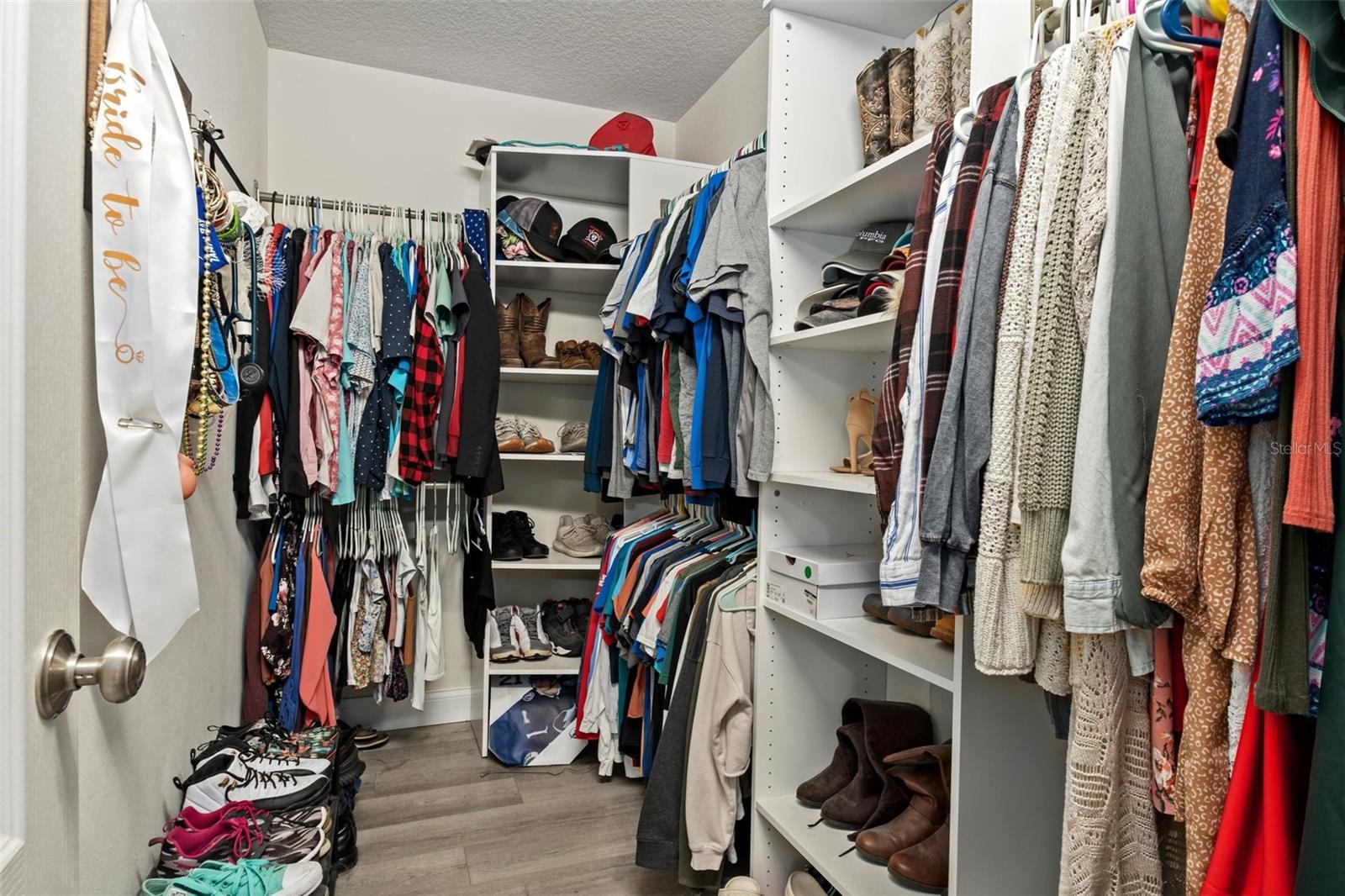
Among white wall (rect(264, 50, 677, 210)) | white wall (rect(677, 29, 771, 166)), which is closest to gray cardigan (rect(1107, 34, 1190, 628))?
white wall (rect(677, 29, 771, 166))

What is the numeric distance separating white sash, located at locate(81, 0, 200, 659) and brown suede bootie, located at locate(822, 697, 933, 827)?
1.29 metres

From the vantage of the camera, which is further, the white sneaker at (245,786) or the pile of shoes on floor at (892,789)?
the white sneaker at (245,786)

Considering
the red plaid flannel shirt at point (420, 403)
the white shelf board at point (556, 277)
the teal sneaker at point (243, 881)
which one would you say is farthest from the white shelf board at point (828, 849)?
the white shelf board at point (556, 277)

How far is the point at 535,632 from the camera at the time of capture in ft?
9.42

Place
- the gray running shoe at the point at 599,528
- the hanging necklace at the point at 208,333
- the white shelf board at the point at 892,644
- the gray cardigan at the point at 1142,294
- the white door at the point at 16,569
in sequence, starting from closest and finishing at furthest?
the white door at the point at 16,569 < the gray cardigan at the point at 1142,294 < the hanging necklace at the point at 208,333 < the white shelf board at the point at 892,644 < the gray running shoe at the point at 599,528

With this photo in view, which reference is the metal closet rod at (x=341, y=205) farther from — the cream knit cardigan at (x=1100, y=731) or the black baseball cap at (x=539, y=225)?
the cream knit cardigan at (x=1100, y=731)

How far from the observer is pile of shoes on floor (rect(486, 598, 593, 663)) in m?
2.79

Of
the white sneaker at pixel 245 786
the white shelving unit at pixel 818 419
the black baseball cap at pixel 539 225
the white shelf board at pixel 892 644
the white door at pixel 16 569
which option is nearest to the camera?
the white door at pixel 16 569

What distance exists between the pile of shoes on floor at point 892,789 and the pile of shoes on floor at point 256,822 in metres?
1.04

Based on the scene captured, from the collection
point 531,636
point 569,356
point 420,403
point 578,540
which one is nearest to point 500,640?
point 531,636

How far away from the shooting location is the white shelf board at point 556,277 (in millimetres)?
2805

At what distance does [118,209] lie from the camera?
2.80 ft

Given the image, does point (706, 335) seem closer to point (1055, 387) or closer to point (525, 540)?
point (1055, 387)

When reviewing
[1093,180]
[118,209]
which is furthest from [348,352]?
[1093,180]
